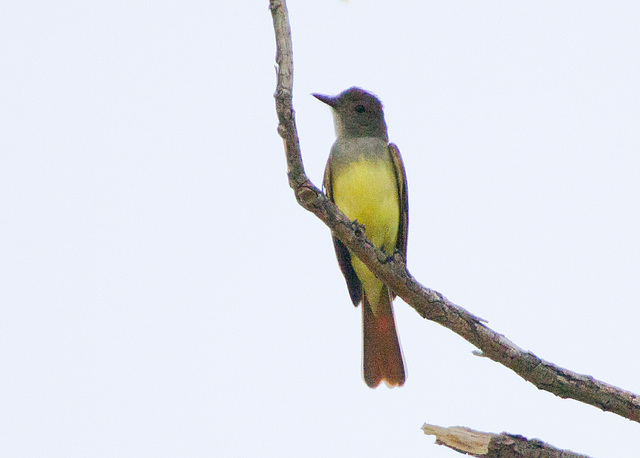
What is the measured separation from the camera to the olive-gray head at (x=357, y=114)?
749 centimetres

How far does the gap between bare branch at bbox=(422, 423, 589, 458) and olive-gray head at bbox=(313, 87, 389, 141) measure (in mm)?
3971

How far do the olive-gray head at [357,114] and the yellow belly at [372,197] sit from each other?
0.75 m

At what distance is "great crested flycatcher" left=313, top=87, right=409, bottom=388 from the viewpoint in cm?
644

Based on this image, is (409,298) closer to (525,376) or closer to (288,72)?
(525,376)

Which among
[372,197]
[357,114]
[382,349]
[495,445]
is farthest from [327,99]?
[495,445]

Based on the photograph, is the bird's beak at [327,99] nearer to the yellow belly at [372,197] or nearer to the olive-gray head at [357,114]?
the olive-gray head at [357,114]

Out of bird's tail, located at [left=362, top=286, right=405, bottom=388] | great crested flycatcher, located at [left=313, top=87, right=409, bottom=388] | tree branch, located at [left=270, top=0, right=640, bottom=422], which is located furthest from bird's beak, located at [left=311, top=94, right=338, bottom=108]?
tree branch, located at [left=270, top=0, right=640, bottom=422]

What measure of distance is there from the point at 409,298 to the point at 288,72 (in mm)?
1666

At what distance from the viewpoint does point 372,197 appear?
6.41 m

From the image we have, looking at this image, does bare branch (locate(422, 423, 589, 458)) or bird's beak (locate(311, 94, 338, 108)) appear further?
bird's beak (locate(311, 94, 338, 108))

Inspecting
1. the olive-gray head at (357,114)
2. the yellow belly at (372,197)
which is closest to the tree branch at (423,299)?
the yellow belly at (372,197)

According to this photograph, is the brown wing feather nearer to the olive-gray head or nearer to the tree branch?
the olive-gray head

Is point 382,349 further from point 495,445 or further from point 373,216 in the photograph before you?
point 495,445

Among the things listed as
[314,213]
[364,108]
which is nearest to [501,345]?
[314,213]
